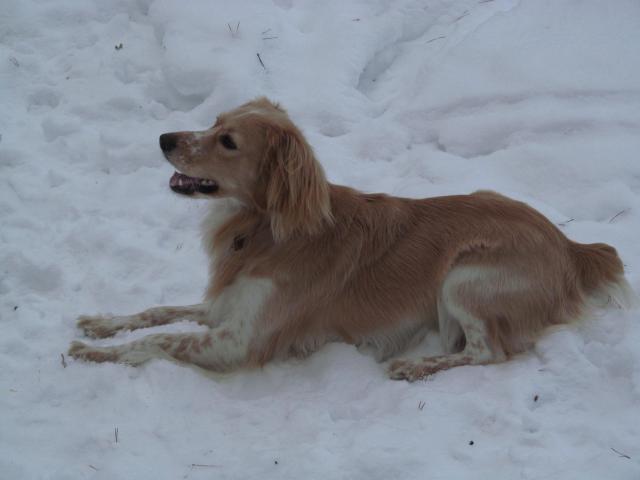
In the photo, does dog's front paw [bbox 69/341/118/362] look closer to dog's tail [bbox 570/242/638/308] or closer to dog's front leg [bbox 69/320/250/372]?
dog's front leg [bbox 69/320/250/372]

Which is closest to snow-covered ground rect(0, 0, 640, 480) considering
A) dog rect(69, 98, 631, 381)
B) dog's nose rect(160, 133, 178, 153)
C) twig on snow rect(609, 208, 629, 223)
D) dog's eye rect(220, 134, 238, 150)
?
twig on snow rect(609, 208, 629, 223)

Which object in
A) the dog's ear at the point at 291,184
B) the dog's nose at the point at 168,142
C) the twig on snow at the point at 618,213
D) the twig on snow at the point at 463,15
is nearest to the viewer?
the dog's ear at the point at 291,184

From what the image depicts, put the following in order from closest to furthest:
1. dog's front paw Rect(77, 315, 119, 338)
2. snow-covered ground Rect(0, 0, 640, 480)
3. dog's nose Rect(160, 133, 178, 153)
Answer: snow-covered ground Rect(0, 0, 640, 480), dog's nose Rect(160, 133, 178, 153), dog's front paw Rect(77, 315, 119, 338)

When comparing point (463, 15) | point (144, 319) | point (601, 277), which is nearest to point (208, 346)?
point (144, 319)

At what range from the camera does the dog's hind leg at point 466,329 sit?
327 cm

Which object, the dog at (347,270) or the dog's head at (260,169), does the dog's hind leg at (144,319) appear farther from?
the dog's head at (260,169)

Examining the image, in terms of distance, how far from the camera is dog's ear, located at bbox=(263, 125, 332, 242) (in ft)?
10.3

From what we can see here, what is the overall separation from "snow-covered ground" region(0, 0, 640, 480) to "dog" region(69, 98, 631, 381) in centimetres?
14

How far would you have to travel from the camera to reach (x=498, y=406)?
2.86 meters

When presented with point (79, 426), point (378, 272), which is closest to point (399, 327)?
point (378, 272)

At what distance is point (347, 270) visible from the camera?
3.37 meters

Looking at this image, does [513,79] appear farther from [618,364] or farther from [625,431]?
[625,431]

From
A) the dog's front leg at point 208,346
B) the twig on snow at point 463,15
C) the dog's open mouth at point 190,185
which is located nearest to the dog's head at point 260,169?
the dog's open mouth at point 190,185

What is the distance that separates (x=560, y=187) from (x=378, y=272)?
1906mm
